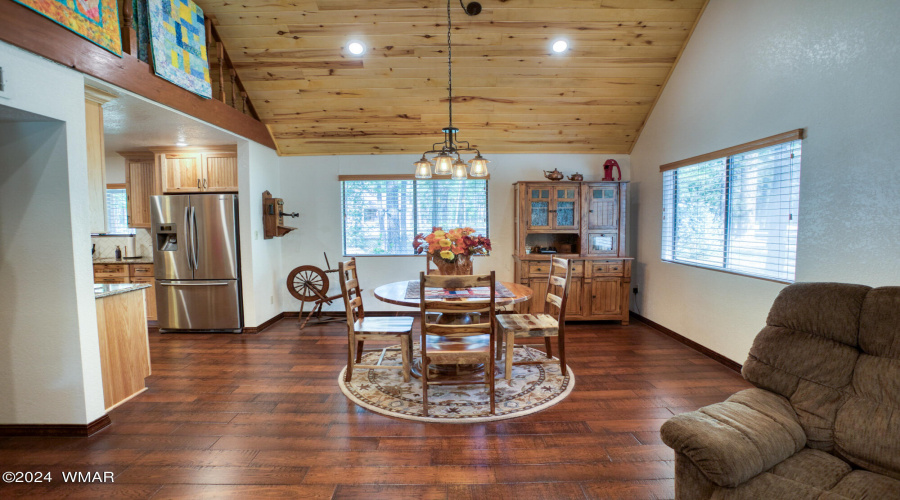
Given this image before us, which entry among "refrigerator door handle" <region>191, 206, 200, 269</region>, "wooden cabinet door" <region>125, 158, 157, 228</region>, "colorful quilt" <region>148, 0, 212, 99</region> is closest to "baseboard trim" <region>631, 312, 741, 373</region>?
"colorful quilt" <region>148, 0, 212, 99</region>

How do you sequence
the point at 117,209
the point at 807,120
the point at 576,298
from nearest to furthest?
the point at 807,120 → the point at 576,298 → the point at 117,209

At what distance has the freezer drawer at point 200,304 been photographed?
186 inches

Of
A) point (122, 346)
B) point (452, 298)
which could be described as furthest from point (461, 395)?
point (122, 346)

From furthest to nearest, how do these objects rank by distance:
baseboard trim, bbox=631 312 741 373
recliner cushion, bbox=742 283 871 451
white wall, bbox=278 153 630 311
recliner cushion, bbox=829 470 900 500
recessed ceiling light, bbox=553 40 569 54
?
Answer: 1. white wall, bbox=278 153 630 311
2. recessed ceiling light, bbox=553 40 569 54
3. baseboard trim, bbox=631 312 741 373
4. recliner cushion, bbox=742 283 871 451
5. recliner cushion, bbox=829 470 900 500

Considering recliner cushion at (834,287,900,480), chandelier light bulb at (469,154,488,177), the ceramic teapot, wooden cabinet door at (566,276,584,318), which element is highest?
the ceramic teapot

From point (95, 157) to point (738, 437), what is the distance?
370 cm

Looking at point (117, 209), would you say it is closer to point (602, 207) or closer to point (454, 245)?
point (454, 245)

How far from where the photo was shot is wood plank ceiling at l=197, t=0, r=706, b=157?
379cm

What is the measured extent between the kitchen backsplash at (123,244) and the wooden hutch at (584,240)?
4.88 meters

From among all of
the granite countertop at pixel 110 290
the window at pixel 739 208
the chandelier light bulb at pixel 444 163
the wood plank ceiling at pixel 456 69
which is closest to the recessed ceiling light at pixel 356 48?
the wood plank ceiling at pixel 456 69

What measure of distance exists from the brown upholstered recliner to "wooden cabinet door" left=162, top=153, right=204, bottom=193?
5198mm

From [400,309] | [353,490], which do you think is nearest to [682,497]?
[353,490]

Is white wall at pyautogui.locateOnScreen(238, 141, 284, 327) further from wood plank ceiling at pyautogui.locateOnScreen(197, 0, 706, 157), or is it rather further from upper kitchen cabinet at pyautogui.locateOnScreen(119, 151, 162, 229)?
upper kitchen cabinet at pyautogui.locateOnScreen(119, 151, 162, 229)

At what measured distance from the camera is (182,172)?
4840 mm
